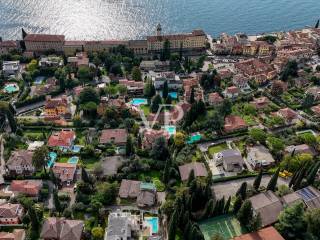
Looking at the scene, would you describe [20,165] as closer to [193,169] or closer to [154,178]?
[154,178]

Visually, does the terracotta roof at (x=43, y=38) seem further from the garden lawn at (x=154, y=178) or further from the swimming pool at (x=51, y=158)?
the garden lawn at (x=154, y=178)

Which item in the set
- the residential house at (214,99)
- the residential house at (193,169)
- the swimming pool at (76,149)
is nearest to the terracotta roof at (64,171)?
the swimming pool at (76,149)

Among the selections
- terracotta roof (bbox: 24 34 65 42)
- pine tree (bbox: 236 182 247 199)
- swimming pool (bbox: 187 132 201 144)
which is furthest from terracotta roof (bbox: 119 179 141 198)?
terracotta roof (bbox: 24 34 65 42)

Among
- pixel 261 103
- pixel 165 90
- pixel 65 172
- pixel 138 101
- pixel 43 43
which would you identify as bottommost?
pixel 65 172

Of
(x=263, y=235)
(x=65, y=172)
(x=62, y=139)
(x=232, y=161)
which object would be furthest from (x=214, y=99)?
(x=65, y=172)

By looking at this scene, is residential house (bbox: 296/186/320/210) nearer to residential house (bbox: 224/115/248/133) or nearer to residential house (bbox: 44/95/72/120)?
residential house (bbox: 224/115/248/133)

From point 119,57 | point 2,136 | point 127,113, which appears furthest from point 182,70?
point 2,136

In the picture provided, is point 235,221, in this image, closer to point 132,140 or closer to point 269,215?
point 269,215
